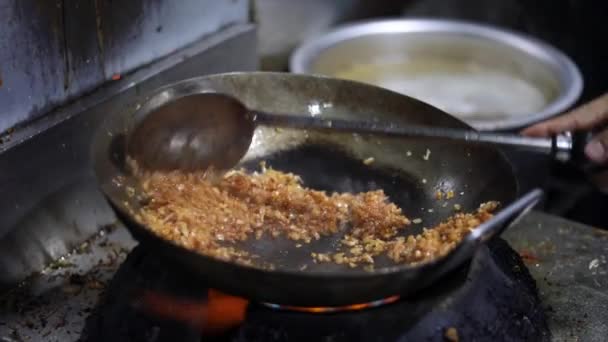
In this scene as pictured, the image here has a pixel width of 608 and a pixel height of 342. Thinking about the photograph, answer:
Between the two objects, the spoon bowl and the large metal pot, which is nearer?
the spoon bowl

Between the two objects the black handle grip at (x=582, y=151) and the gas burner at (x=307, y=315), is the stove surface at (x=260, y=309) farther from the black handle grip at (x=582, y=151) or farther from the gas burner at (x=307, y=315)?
the black handle grip at (x=582, y=151)

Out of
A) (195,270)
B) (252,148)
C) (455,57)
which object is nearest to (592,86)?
(455,57)

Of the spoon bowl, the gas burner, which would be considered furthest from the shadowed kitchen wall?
the gas burner

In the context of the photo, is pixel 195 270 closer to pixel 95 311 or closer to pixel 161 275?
pixel 161 275

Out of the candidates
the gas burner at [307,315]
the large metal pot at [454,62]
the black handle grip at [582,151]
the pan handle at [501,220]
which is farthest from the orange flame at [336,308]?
the large metal pot at [454,62]

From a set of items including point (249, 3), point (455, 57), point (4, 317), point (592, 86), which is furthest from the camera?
point (592, 86)

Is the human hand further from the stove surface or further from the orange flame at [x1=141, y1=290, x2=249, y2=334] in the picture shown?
the orange flame at [x1=141, y1=290, x2=249, y2=334]

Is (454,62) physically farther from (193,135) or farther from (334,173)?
(193,135)
